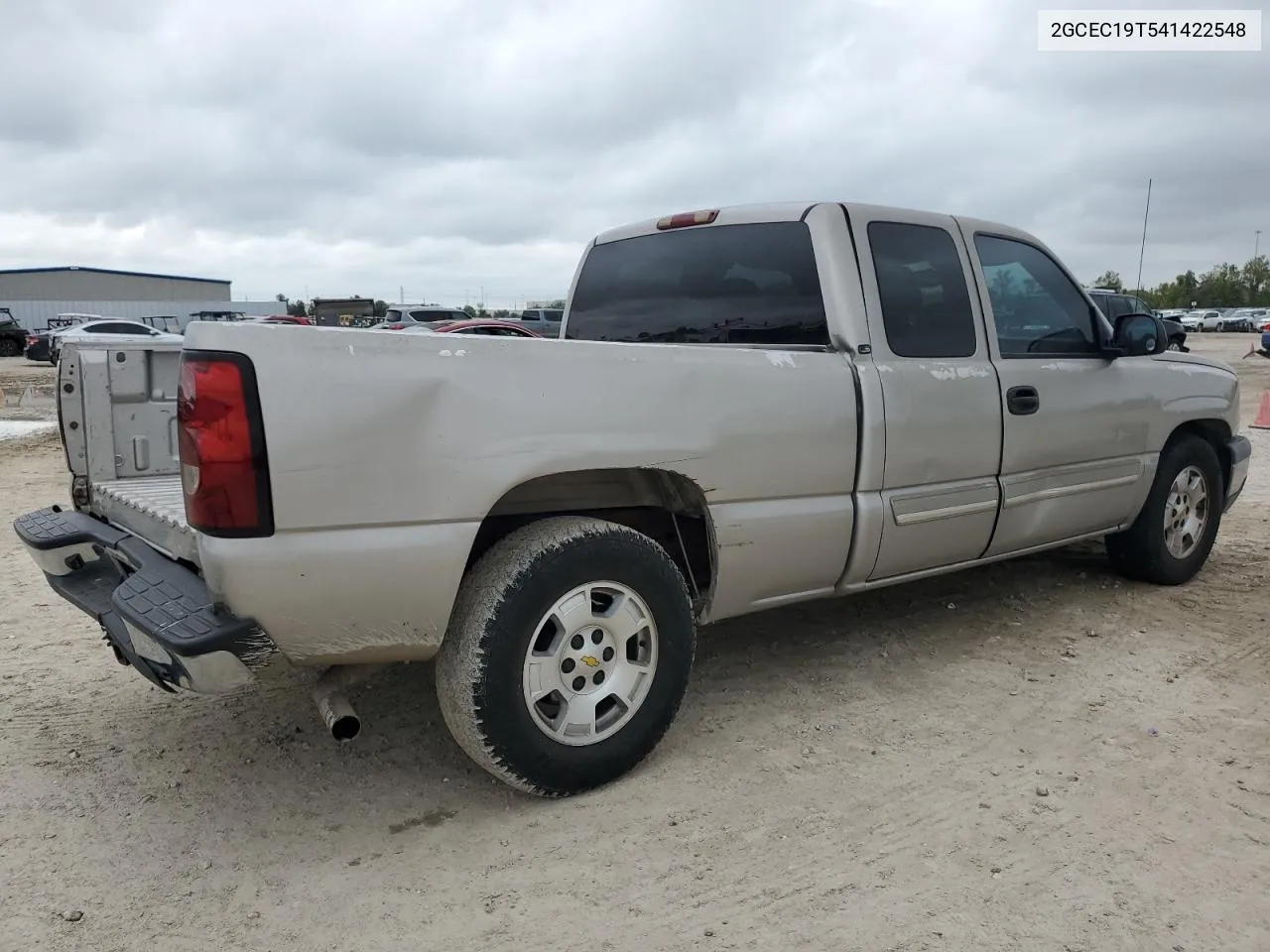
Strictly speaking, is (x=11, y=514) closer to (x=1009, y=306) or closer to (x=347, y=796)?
(x=347, y=796)

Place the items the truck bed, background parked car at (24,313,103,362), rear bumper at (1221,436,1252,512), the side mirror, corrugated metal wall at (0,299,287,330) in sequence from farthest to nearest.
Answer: corrugated metal wall at (0,299,287,330), background parked car at (24,313,103,362), rear bumper at (1221,436,1252,512), the side mirror, the truck bed

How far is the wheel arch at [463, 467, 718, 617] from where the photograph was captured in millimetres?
3074

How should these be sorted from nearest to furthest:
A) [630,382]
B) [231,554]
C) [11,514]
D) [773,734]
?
[231,554] < [630,382] < [773,734] < [11,514]

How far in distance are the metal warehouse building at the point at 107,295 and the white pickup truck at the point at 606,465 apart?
54.5 metres

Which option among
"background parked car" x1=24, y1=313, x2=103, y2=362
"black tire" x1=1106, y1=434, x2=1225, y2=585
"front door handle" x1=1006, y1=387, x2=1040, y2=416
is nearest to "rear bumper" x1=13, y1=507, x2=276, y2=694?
"front door handle" x1=1006, y1=387, x2=1040, y2=416

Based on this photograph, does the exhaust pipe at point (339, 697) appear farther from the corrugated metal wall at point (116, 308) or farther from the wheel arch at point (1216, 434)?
the corrugated metal wall at point (116, 308)

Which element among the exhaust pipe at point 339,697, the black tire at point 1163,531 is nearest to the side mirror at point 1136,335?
the black tire at point 1163,531

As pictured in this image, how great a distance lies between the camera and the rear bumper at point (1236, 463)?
17.7 feet

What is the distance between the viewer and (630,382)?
9.72 ft

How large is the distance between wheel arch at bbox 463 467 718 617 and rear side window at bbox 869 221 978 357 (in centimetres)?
→ 107

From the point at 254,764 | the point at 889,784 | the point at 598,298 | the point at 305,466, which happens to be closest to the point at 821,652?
the point at 889,784

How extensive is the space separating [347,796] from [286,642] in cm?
82

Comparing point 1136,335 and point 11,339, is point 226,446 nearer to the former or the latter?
point 1136,335

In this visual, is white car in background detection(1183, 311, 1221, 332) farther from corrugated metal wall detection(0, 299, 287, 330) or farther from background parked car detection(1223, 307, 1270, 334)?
corrugated metal wall detection(0, 299, 287, 330)
